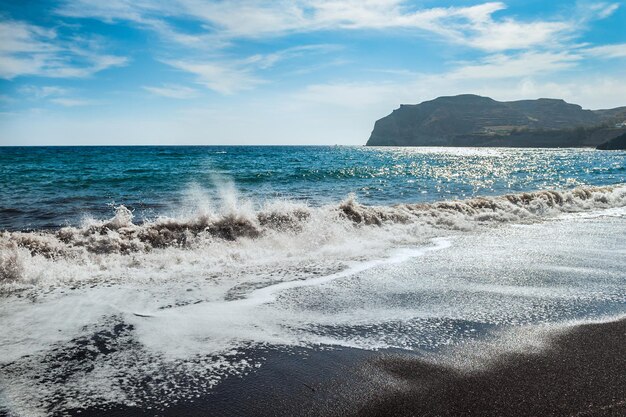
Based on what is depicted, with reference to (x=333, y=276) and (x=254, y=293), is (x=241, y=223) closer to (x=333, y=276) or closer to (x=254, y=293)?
(x=333, y=276)

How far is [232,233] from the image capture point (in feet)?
31.7

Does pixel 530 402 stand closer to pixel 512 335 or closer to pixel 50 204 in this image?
pixel 512 335

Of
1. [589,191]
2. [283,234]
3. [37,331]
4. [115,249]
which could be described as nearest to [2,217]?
[115,249]

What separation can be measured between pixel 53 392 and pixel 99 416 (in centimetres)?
60

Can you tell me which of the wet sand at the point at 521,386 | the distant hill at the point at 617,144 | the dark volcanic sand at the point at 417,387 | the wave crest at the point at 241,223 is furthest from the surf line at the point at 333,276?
the distant hill at the point at 617,144

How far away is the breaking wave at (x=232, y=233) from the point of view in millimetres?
7535

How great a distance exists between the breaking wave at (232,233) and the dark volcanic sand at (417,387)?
4.30m

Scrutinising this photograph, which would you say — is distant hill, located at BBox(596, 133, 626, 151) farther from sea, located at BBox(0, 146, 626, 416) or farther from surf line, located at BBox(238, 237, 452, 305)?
surf line, located at BBox(238, 237, 452, 305)

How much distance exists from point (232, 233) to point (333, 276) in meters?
3.79

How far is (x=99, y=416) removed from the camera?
293cm

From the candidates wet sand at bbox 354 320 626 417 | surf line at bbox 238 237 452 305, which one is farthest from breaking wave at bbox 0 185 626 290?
wet sand at bbox 354 320 626 417

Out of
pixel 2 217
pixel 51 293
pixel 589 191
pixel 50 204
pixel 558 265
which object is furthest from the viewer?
pixel 589 191

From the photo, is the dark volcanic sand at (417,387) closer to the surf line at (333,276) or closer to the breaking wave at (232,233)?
the surf line at (333,276)

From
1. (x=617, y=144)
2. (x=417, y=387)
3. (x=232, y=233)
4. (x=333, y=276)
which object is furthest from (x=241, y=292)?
(x=617, y=144)
